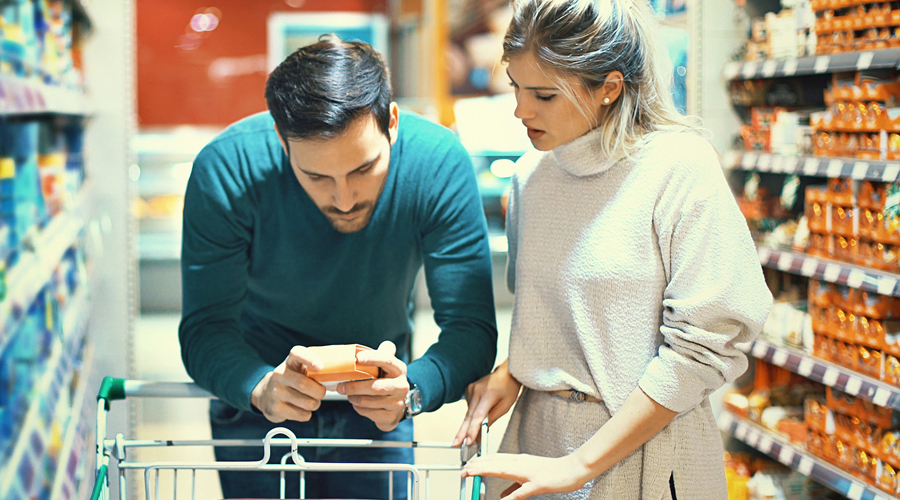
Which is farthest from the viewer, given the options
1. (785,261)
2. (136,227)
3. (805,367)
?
(136,227)

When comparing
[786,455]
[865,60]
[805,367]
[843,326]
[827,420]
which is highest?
[865,60]

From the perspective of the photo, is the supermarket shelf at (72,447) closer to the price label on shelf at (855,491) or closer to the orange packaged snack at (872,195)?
the price label on shelf at (855,491)

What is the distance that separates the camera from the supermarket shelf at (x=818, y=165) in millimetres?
2436

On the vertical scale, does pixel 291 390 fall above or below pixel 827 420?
above

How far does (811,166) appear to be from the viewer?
9.09ft

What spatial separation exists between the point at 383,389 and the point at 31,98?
0.92 m

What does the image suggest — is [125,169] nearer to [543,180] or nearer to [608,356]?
[543,180]

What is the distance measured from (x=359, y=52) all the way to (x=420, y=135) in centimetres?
22

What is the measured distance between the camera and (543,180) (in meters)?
1.43

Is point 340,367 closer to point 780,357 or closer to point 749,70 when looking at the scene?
point 780,357

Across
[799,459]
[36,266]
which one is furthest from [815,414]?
[36,266]

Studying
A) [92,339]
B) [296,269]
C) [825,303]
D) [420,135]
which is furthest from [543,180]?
[92,339]

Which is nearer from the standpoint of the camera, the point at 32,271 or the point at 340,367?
the point at 340,367

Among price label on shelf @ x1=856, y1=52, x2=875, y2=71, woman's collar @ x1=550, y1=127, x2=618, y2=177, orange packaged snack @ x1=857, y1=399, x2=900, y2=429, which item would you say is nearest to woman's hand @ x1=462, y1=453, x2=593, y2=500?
woman's collar @ x1=550, y1=127, x2=618, y2=177
